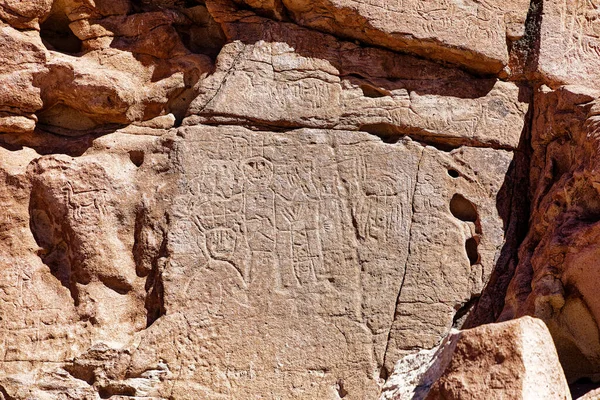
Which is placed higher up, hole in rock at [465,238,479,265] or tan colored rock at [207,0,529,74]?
tan colored rock at [207,0,529,74]

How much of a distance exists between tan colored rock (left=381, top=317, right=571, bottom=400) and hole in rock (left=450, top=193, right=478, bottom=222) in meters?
2.42

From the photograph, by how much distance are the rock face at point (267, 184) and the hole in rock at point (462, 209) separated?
1 cm

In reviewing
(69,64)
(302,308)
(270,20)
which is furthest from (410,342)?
(69,64)

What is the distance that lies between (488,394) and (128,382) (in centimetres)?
269

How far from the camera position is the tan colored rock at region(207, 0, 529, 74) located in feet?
24.4

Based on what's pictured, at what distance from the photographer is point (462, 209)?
295 inches

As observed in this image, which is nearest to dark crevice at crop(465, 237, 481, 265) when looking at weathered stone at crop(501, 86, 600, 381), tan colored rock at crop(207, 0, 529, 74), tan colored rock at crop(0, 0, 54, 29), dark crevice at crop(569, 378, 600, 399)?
weathered stone at crop(501, 86, 600, 381)

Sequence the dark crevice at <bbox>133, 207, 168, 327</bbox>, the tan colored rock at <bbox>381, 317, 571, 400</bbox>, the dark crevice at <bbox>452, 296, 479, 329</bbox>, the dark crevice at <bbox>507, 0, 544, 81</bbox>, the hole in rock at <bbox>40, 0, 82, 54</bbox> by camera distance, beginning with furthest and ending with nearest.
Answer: the dark crevice at <bbox>507, 0, 544, 81</bbox> → the hole in rock at <bbox>40, 0, 82, 54</bbox> → the dark crevice at <bbox>452, 296, 479, 329</bbox> → the dark crevice at <bbox>133, 207, 168, 327</bbox> → the tan colored rock at <bbox>381, 317, 571, 400</bbox>

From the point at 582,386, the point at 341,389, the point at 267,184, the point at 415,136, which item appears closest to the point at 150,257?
the point at 267,184

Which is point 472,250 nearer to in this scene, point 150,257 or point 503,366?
point 150,257

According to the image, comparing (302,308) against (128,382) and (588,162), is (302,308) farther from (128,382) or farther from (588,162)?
(588,162)

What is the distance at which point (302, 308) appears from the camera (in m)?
7.12

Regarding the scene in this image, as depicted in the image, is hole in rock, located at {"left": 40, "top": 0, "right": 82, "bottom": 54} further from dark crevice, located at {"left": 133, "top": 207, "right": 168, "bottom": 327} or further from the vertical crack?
the vertical crack

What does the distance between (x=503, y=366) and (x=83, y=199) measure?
3.34m
